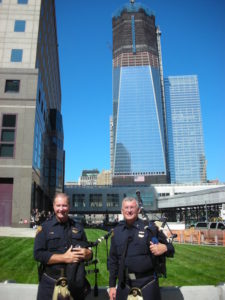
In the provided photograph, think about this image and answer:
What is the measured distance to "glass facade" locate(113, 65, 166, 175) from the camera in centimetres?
18950

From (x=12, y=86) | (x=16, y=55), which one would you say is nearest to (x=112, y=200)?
(x=12, y=86)

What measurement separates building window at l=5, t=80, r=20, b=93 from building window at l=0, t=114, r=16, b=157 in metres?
3.73

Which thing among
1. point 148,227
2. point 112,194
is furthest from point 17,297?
point 112,194

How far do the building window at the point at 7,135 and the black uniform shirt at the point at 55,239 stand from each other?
3040cm

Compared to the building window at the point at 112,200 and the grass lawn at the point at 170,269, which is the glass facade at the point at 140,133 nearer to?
the building window at the point at 112,200

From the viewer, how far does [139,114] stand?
19400 cm

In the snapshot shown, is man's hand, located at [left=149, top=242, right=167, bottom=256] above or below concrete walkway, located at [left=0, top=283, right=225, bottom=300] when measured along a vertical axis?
above

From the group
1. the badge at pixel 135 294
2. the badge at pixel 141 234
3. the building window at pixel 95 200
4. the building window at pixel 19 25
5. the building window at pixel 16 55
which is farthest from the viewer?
the building window at pixel 95 200

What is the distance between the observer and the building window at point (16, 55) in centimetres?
3609

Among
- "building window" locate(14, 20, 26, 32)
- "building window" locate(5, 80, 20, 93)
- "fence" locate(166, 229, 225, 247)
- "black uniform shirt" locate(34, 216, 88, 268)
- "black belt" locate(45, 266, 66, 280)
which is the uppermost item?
"building window" locate(14, 20, 26, 32)

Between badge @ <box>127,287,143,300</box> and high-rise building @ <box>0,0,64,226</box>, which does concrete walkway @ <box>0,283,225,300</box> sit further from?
high-rise building @ <box>0,0,64,226</box>

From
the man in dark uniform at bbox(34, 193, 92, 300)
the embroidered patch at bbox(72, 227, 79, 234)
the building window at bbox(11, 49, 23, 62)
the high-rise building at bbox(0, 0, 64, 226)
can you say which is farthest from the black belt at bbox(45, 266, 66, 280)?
the building window at bbox(11, 49, 23, 62)

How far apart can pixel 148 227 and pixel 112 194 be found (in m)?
104

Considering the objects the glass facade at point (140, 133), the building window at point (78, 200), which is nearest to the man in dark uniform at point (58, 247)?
the building window at point (78, 200)
